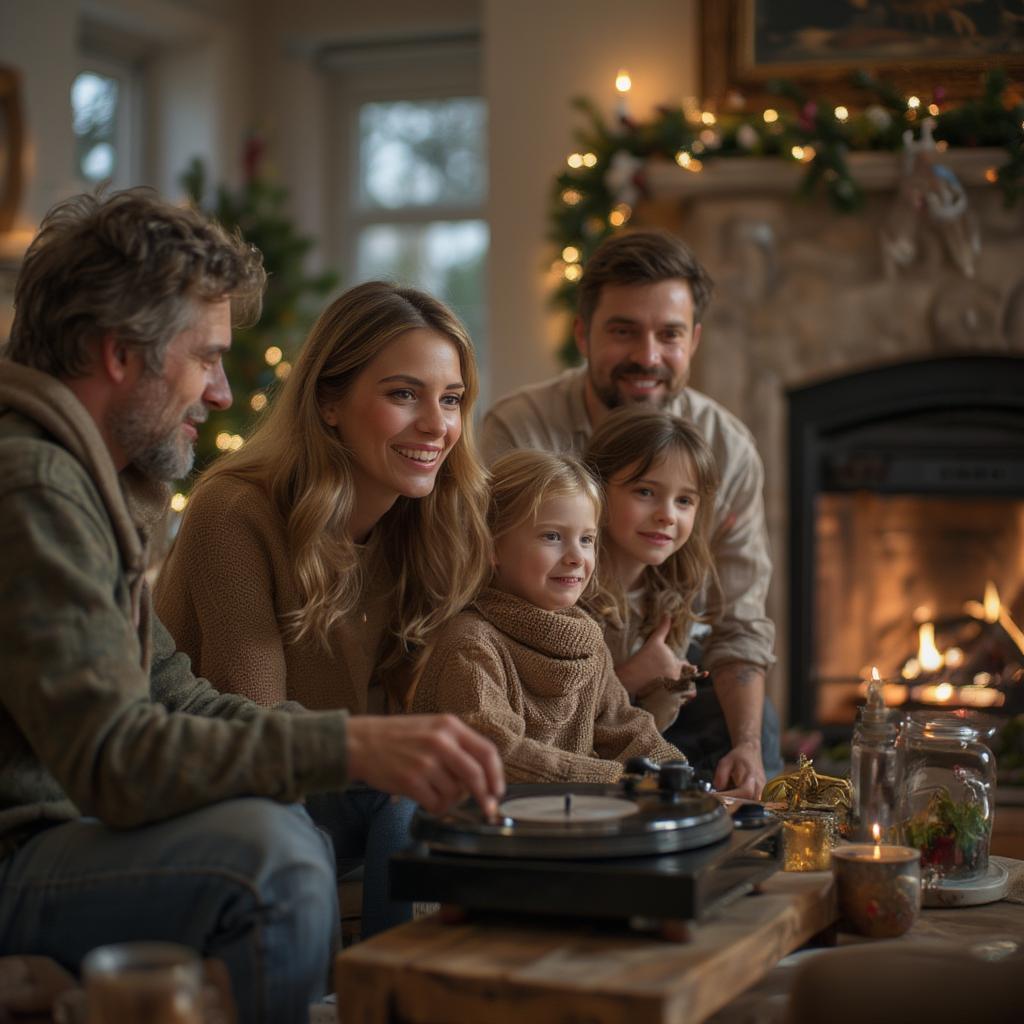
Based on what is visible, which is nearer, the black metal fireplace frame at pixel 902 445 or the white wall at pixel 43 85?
the black metal fireplace frame at pixel 902 445

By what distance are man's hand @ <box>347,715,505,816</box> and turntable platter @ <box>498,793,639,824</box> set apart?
2.5 inches

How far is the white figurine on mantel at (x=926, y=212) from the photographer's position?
3676mm

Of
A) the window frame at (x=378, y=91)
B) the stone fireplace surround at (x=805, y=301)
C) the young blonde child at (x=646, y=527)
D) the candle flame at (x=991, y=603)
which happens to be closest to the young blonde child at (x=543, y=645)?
the young blonde child at (x=646, y=527)

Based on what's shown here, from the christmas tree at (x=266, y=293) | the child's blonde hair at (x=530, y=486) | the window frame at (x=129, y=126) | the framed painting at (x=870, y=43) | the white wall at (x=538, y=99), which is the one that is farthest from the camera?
the window frame at (x=129, y=126)

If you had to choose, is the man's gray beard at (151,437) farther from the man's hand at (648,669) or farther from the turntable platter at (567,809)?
the man's hand at (648,669)

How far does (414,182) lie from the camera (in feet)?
17.7

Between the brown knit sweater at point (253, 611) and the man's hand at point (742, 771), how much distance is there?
1.93 ft

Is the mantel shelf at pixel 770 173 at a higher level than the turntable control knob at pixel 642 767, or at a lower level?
higher

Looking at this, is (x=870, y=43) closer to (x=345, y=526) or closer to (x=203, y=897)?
(x=345, y=526)

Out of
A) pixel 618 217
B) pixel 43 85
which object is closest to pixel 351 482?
pixel 618 217

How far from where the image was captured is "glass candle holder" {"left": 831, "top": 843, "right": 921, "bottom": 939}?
5.47 feet

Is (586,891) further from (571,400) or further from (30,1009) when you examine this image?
(571,400)

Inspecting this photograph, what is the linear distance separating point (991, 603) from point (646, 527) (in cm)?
187

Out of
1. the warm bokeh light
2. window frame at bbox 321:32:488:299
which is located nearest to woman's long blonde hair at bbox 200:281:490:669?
the warm bokeh light
